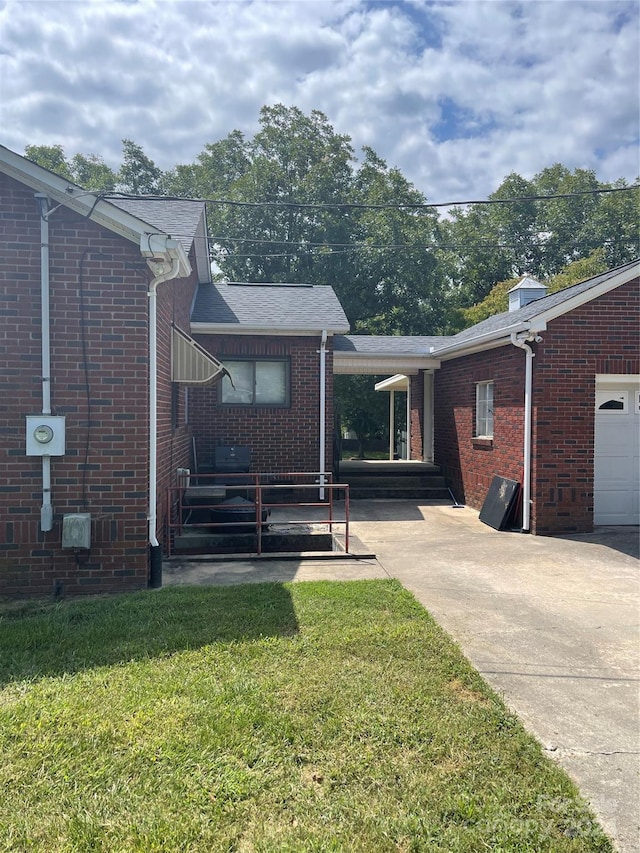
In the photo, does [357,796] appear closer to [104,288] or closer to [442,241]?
[104,288]

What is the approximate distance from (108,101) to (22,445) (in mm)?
5356

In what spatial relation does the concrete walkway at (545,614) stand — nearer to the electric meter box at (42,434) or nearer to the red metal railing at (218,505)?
the red metal railing at (218,505)

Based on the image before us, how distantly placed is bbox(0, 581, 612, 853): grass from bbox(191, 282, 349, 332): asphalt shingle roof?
23.1 feet

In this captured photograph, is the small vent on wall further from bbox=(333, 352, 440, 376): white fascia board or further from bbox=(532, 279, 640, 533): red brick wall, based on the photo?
bbox=(333, 352, 440, 376): white fascia board

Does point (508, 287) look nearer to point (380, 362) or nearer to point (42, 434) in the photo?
point (380, 362)

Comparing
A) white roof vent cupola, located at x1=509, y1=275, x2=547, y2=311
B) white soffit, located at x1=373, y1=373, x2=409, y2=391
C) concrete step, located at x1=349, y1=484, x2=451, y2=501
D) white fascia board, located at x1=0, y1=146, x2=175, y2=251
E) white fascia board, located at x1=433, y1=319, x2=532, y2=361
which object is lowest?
concrete step, located at x1=349, y1=484, x2=451, y2=501

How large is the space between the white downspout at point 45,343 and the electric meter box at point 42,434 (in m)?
0.07

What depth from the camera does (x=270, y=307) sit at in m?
11.7

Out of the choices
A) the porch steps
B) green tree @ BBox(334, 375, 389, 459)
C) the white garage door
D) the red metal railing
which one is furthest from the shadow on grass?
green tree @ BBox(334, 375, 389, 459)

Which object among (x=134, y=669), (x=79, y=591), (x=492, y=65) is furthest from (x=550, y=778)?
(x=492, y=65)

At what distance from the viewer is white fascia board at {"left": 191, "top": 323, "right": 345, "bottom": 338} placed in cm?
1054

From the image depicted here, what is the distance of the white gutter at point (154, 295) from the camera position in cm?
546

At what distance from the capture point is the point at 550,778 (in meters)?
2.73

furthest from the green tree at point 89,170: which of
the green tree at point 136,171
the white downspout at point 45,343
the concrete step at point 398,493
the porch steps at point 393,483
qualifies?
the white downspout at point 45,343
